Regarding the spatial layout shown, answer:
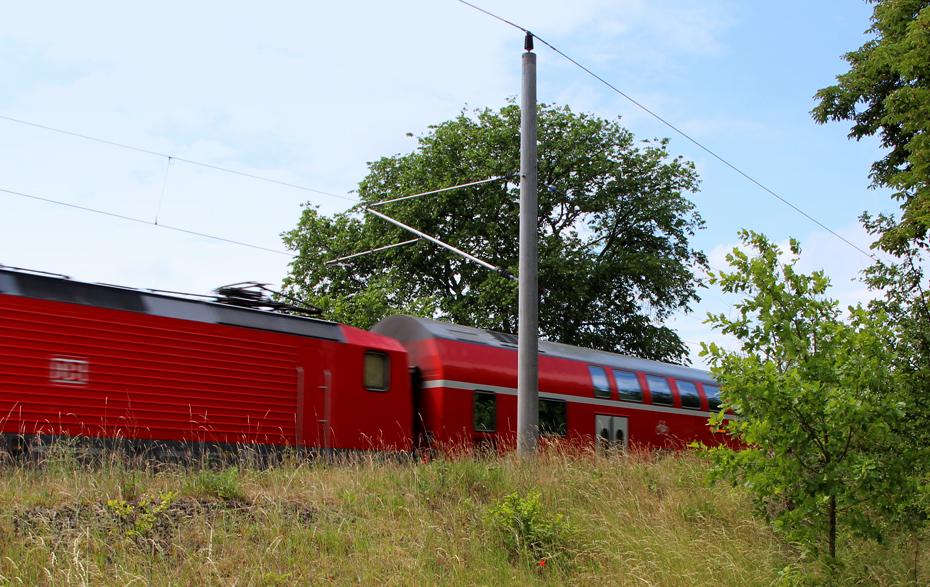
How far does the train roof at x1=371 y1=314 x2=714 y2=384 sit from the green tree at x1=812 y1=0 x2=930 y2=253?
17.0 ft

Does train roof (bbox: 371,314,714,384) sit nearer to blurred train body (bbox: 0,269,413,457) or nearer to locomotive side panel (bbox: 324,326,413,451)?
locomotive side panel (bbox: 324,326,413,451)

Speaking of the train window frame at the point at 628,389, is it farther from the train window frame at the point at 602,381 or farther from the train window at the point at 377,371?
the train window at the point at 377,371

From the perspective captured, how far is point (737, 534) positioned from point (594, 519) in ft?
4.65

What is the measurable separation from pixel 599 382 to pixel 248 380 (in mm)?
7974

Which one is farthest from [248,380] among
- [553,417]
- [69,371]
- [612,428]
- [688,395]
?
[688,395]

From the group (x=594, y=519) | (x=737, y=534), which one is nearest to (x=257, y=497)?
(x=594, y=519)

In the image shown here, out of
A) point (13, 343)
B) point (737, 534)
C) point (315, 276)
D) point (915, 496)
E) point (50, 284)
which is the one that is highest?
point (315, 276)

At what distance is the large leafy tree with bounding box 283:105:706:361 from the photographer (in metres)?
28.5

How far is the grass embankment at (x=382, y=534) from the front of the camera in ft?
18.1

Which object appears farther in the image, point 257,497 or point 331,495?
point 331,495

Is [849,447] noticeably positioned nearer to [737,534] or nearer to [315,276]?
[737,534]

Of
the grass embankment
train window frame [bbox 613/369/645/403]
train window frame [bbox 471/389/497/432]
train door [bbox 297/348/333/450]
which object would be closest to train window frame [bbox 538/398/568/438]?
train window frame [bbox 471/389/497/432]

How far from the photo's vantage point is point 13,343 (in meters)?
9.02

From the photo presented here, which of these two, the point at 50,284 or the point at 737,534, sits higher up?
the point at 50,284
